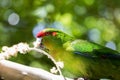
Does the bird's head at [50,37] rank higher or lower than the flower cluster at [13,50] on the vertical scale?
higher

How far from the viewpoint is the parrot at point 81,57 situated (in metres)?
0.67

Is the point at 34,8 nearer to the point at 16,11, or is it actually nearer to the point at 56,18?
the point at 16,11

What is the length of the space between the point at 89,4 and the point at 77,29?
0.75 feet

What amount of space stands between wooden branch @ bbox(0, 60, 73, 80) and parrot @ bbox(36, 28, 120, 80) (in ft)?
0.19

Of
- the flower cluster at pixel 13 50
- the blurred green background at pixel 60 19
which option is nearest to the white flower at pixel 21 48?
the flower cluster at pixel 13 50

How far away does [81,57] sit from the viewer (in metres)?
0.70

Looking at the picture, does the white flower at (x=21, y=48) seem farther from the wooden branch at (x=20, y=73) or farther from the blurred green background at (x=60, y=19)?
the blurred green background at (x=60, y=19)

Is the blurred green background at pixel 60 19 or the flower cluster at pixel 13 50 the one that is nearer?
the flower cluster at pixel 13 50

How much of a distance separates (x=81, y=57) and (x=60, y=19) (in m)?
0.61

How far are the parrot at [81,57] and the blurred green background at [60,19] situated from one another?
0.39 m

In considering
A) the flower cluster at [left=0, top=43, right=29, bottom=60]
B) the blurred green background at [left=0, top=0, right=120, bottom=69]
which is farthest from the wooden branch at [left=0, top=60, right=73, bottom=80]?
the blurred green background at [left=0, top=0, right=120, bottom=69]

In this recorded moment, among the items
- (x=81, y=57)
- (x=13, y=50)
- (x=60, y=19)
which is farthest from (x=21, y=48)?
(x=60, y=19)

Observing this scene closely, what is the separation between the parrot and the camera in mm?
672

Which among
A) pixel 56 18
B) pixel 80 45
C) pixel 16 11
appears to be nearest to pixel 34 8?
pixel 16 11
